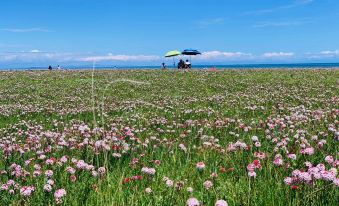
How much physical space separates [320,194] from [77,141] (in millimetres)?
6238

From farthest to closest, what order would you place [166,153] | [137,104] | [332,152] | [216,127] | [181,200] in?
1. [137,104]
2. [216,127]
3. [166,153]
4. [332,152]
5. [181,200]

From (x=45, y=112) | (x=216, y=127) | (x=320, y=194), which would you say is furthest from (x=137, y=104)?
(x=320, y=194)

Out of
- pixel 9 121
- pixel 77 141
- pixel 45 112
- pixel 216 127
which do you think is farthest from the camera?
pixel 45 112

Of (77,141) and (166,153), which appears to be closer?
(166,153)

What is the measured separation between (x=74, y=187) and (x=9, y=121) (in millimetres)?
11877

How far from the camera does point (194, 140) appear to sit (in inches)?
394

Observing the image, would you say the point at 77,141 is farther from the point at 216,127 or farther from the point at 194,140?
→ the point at 216,127

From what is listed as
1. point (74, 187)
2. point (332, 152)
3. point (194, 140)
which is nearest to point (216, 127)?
point (194, 140)

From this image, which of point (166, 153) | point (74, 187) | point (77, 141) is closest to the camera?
point (74, 187)

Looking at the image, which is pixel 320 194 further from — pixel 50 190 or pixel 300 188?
pixel 50 190

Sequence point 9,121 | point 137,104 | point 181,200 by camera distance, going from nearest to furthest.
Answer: point 181,200 → point 9,121 → point 137,104

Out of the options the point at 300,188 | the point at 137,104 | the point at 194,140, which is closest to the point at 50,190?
the point at 300,188

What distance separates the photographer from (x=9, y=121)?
16.4 metres

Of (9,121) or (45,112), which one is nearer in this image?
(9,121)
